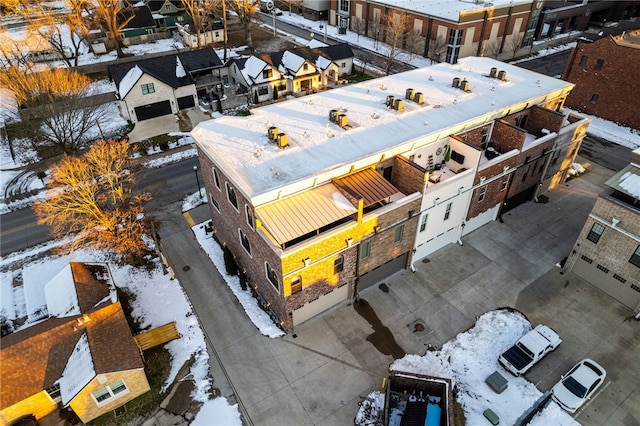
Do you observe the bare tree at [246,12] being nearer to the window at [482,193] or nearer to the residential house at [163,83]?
the residential house at [163,83]

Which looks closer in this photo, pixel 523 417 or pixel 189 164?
pixel 523 417

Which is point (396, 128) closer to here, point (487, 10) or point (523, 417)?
point (523, 417)

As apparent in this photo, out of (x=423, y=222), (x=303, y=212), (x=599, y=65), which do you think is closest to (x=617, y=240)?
(x=423, y=222)

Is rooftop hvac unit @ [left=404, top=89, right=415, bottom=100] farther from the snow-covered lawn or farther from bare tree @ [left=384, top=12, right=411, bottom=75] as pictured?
bare tree @ [left=384, top=12, right=411, bottom=75]

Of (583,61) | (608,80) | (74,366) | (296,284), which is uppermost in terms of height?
(583,61)

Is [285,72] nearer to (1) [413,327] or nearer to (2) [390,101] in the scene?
(2) [390,101]

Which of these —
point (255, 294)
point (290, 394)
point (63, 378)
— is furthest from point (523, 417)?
point (63, 378)

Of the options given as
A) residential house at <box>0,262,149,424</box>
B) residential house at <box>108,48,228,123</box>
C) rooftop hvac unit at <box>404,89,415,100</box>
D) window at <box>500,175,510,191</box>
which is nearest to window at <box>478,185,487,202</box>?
window at <box>500,175,510,191</box>
